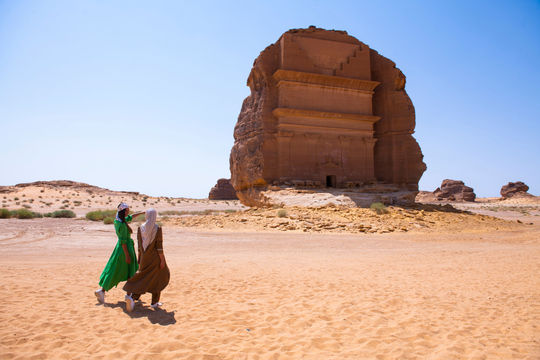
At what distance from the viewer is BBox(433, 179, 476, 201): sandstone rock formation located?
227 ft

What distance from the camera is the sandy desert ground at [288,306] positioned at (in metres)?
4.09

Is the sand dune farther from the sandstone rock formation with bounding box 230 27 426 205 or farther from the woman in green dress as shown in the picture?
the sandstone rock formation with bounding box 230 27 426 205

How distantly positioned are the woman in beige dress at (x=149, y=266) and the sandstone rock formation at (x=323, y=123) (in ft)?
54.2

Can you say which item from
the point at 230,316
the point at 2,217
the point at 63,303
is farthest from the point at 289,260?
the point at 2,217

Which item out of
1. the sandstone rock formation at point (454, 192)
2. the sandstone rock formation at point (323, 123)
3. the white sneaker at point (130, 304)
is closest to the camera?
the white sneaker at point (130, 304)

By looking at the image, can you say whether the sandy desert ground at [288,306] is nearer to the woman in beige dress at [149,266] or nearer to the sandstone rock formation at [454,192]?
the woman in beige dress at [149,266]

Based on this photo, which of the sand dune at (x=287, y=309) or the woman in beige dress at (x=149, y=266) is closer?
the sand dune at (x=287, y=309)

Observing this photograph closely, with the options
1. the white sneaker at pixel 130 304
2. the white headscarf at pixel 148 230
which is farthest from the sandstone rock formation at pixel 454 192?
the white sneaker at pixel 130 304

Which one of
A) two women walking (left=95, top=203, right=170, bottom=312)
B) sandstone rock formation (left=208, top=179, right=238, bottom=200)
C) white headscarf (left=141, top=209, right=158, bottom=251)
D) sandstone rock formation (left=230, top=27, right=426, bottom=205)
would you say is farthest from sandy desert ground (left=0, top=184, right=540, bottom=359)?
sandstone rock formation (left=208, top=179, right=238, bottom=200)

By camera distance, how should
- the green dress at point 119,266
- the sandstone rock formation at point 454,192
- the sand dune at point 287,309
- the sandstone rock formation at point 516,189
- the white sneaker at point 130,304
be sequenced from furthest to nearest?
the sandstone rock formation at point 516,189, the sandstone rock formation at point 454,192, the green dress at point 119,266, the white sneaker at point 130,304, the sand dune at point 287,309

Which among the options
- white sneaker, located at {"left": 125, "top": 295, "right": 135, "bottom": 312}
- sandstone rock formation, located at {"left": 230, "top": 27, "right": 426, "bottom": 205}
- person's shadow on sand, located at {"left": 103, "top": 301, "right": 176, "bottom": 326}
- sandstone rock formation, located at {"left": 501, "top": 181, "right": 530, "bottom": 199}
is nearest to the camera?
person's shadow on sand, located at {"left": 103, "top": 301, "right": 176, "bottom": 326}

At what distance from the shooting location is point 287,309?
553cm

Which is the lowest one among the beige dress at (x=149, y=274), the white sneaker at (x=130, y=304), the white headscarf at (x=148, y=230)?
the white sneaker at (x=130, y=304)

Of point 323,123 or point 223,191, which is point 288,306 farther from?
point 223,191
